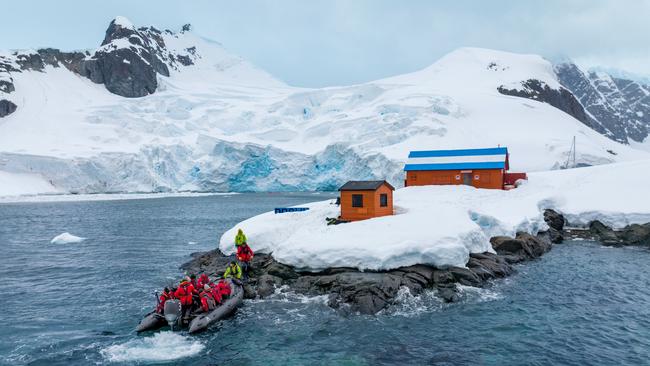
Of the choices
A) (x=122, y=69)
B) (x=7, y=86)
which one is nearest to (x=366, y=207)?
(x=7, y=86)

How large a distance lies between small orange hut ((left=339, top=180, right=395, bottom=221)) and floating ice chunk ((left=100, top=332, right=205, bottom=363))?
1454 cm

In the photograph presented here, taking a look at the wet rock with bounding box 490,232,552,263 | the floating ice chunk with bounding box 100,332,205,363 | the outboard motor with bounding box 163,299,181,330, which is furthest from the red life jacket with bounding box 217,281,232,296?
the wet rock with bounding box 490,232,552,263

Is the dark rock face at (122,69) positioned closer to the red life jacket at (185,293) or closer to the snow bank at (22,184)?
the snow bank at (22,184)

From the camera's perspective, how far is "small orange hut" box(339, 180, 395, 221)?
28.2 m

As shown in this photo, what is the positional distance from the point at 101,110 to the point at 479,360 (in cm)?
12181

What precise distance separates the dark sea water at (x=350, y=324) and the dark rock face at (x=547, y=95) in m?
106

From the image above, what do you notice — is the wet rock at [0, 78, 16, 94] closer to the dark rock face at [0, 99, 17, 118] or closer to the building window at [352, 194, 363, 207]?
the dark rock face at [0, 99, 17, 118]

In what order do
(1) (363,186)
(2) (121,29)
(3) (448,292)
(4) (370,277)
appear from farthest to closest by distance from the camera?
(2) (121,29) < (1) (363,186) < (4) (370,277) < (3) (448,292)

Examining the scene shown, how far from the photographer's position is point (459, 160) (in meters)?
43.7

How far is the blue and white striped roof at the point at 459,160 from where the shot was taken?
138 feet

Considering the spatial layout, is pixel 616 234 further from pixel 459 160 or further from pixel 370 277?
pixel 370 277

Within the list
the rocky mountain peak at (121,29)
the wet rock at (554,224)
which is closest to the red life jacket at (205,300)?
the wet rock at (554,224)

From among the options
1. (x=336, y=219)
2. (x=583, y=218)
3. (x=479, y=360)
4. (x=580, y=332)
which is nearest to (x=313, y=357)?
(x=479, y=360)

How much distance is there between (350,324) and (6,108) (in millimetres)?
129055
